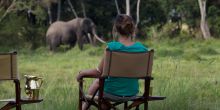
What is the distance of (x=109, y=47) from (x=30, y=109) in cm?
189

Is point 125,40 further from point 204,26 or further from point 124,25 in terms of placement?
point 204,26

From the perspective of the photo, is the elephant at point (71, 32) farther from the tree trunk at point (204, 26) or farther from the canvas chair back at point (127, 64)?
the canvas chair back at point (127, 64)

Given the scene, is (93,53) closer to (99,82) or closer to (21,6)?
(21,6)

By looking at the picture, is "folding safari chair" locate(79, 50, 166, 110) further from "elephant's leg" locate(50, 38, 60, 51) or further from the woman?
"elephant's leg" locate(50, 38, 60, 51)

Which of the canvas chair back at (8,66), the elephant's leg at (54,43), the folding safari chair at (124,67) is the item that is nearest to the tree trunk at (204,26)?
the elephant's leg at (54,43)

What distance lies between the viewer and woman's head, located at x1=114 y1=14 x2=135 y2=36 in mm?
6164

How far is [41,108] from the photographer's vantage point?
7672 mm

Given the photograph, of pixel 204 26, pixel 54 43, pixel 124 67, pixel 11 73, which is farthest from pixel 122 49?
pixel 204 26

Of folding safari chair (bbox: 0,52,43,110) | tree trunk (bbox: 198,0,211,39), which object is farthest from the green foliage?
folding safari chair (bbox: 0,52,43,110)

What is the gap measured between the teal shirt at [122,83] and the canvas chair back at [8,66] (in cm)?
86

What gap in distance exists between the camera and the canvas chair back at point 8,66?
590cm

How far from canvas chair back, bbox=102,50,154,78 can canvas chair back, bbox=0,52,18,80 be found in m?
0.78

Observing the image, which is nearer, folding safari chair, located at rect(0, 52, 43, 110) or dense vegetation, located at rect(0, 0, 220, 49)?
folding safari chair, located at rect(0, 52, 43, 110)

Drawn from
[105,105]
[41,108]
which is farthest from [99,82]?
[41,108]
